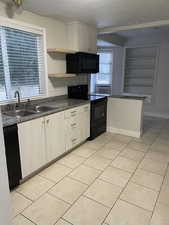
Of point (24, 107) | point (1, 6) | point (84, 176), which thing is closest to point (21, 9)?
point (1, 6)

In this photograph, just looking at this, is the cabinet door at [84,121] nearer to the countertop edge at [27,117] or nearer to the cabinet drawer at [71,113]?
the cabinet drawer at [71,113]

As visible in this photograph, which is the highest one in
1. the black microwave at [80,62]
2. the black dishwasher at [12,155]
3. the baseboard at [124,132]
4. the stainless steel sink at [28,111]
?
the black microwave at [80,62]

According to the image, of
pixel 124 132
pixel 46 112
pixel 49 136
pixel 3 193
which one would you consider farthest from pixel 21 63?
pixel 124 132

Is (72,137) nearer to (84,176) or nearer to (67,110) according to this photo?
(67,110)

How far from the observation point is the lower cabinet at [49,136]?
218cm

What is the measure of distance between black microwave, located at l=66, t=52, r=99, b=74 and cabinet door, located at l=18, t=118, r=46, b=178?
5.04ft

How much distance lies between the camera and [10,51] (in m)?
2.63

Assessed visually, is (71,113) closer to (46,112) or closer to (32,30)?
(46,112)

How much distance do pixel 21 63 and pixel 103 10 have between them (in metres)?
1.62

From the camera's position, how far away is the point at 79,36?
3.49 meters

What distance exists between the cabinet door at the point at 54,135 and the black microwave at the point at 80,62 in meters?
1.19

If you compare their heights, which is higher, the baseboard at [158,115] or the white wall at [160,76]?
the white wall at [160,76]

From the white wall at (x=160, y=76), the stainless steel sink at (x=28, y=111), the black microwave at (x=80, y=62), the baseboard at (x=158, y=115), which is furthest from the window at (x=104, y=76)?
the stainless steel sink at (x=28, y=111)

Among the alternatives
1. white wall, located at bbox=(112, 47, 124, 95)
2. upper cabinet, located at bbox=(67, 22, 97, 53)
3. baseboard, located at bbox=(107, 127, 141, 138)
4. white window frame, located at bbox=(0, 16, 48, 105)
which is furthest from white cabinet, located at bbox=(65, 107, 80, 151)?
white wall, located at bbox=(112, 47, 124, 95)
